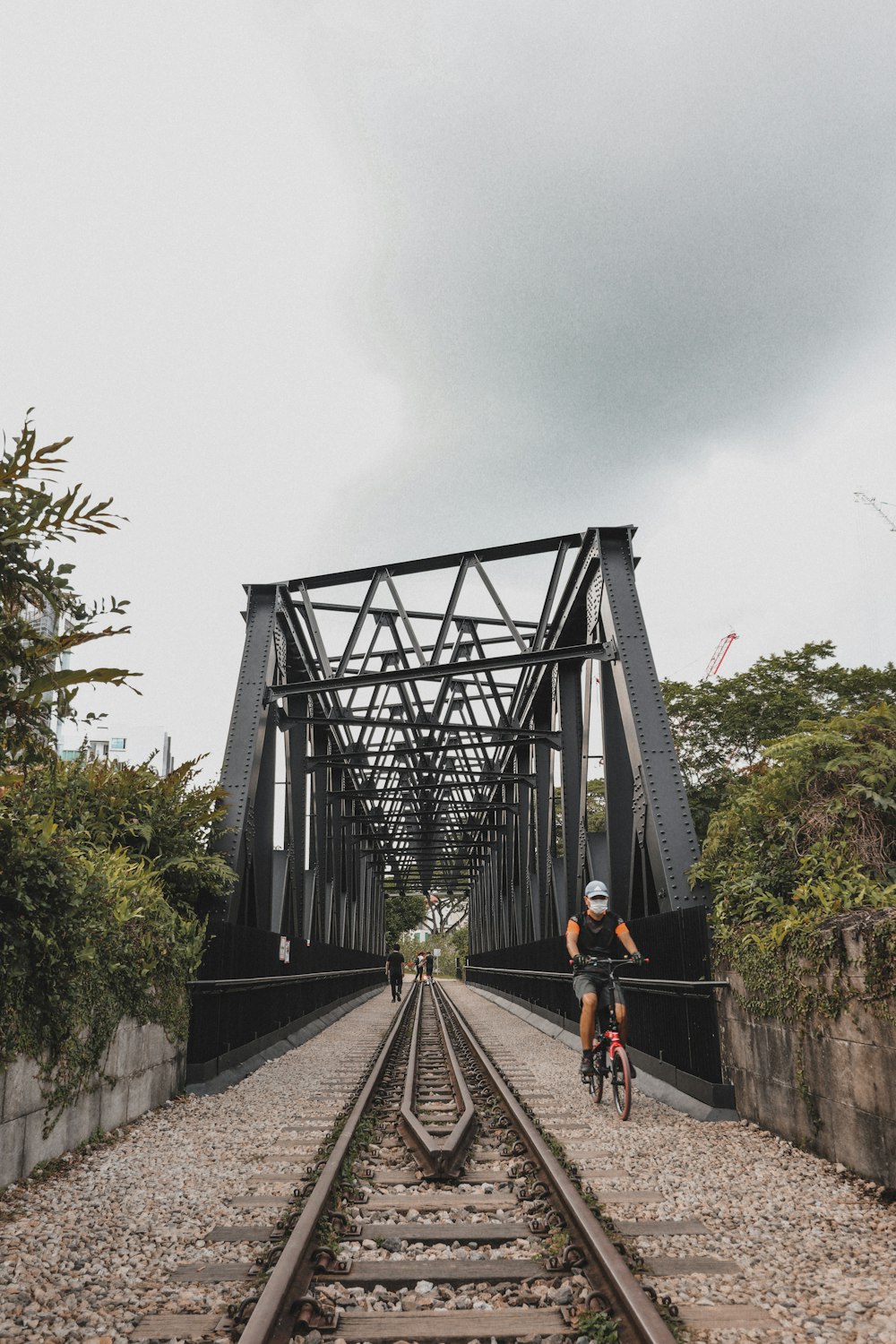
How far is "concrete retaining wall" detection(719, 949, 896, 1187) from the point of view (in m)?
4.86

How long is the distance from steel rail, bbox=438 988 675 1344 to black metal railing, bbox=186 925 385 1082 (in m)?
3.92

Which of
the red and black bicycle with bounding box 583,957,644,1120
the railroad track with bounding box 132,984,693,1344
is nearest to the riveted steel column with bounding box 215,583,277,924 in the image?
the red and black bicycle with bounding box 583,957,644,1120

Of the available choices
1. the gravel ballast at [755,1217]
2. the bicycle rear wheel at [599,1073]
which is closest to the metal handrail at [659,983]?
the bicycle rear wheel at [599,1073]

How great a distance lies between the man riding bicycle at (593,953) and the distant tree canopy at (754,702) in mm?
17514

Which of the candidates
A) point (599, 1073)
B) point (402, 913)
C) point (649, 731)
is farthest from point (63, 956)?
point (402, 913)

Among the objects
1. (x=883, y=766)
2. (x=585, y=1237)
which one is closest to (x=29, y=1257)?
(x=585, y=1237)

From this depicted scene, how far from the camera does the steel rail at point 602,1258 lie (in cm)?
302

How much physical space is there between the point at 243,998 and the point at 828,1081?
7.08 meters

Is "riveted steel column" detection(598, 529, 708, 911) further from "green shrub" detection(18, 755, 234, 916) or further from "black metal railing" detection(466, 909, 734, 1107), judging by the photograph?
"green shrub" detection(18, 755, 234, 916)

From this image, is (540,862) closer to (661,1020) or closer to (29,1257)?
(661,1020)

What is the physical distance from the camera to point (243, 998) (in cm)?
1086

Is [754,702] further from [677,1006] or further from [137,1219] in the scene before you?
[137,1219]

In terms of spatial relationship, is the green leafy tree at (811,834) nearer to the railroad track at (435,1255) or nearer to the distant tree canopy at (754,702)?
the railroad track at (435,1255)

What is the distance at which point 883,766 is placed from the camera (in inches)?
277
